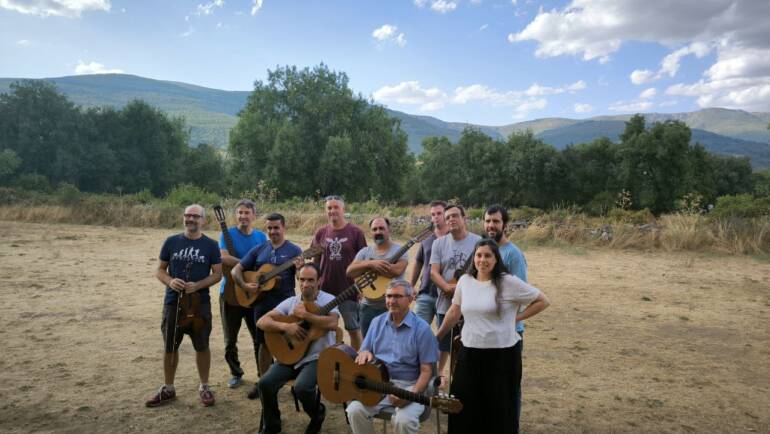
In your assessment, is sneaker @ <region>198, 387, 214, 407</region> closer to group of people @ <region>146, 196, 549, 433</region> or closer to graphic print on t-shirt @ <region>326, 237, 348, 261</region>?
group of people @ <region>146, 196, 549, 433</region>

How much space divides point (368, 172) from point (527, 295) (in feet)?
106

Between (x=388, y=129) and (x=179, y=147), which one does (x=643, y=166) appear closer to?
(x=388, y=129)

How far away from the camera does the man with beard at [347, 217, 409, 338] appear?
4.84 metres

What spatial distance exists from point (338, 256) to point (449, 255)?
3.67 ft

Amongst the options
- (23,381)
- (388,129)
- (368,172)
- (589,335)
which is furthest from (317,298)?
(388,129)

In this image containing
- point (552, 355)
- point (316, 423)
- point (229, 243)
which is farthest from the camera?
point (552, 355)

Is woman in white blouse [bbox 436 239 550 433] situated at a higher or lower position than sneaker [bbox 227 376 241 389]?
higher

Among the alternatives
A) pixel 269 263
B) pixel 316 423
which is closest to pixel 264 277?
pixel 269 263

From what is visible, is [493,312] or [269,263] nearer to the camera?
[493,312]

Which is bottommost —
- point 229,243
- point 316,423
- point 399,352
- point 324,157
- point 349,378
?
point 316,423

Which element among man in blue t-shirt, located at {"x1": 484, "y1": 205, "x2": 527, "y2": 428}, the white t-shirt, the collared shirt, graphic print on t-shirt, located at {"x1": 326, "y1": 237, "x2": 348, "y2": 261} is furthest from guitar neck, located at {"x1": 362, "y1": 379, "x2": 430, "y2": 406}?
graphic print on t-shirt, located at {"x1": 326, "y1": 237, "x2": 348, "y2": 261}

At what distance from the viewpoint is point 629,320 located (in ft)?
27.5

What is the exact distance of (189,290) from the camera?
16.0 feet

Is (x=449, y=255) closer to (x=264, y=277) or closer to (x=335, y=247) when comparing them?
(x=335, y=247)
